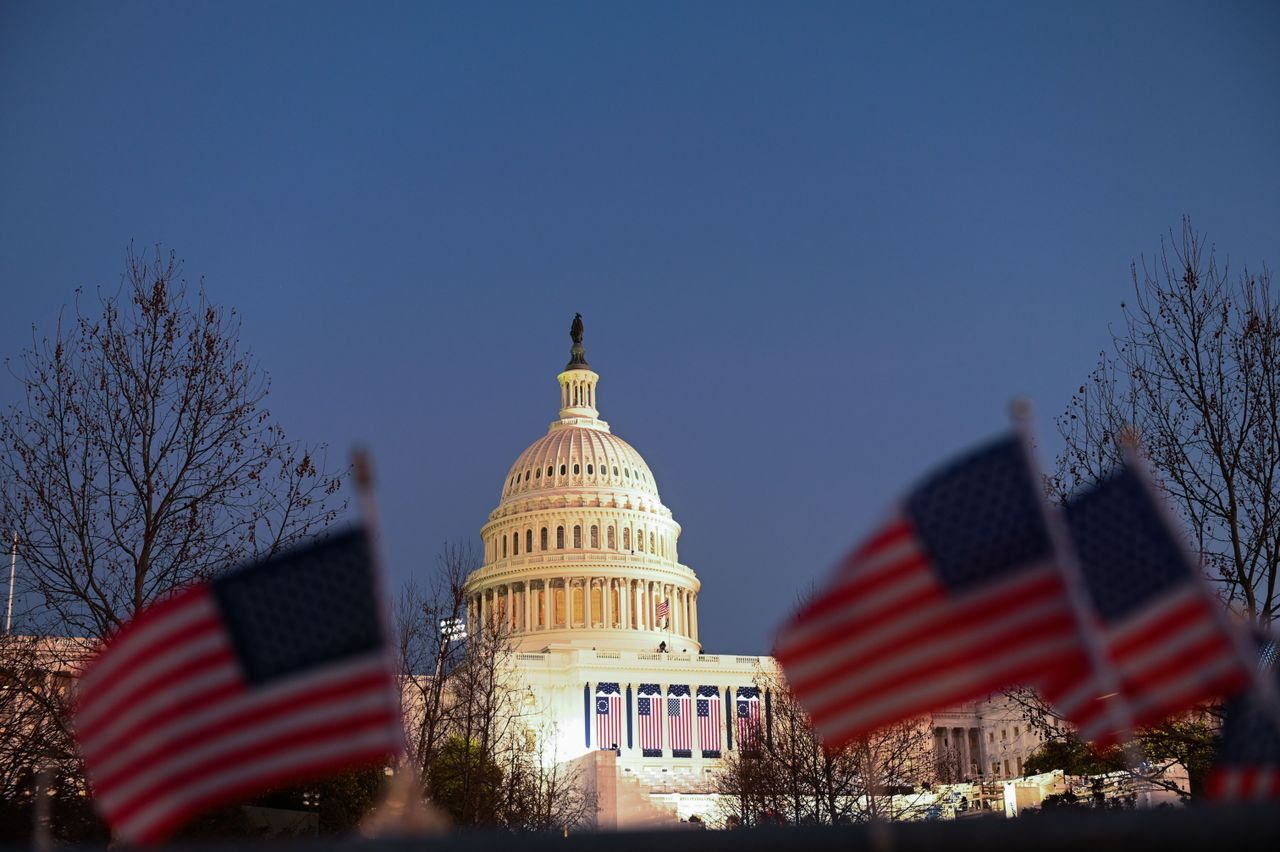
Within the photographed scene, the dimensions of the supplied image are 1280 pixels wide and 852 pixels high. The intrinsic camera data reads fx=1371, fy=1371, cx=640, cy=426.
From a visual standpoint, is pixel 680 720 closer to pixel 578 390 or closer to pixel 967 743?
pixel 967 743

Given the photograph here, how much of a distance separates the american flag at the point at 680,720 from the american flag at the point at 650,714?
94 cm

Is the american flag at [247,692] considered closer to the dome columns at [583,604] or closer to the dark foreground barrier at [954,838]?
the dark foreground barrier at [954,838]

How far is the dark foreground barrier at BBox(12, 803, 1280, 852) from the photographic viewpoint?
585 centimetres

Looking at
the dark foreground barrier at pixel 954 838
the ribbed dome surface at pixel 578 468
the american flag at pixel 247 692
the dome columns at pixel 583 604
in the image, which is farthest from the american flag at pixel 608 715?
the dark foreground barrier at pixel 954 838

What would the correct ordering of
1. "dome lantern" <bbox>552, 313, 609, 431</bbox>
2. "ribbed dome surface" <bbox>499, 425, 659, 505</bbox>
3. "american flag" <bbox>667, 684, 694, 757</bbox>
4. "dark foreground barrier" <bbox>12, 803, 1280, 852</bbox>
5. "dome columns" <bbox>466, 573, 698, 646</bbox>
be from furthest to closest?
"dome lantern" <bbox>552, 313, 609, 431</bbox> < "ribbed dome surface" <bbox>499, 425, 659, 505</bbox> < "dome columns" <bbox>466, 573, 698, 646</bbox> < "american flag" <bbox>667, 684, 694, 757</bbox> < "dark foreground barrier" <bbox>12, 803, 1280, 852</bbox>

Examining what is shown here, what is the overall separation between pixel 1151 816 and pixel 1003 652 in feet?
9.18

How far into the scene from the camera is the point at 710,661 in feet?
386

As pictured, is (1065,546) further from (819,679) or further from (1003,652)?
(819,679)

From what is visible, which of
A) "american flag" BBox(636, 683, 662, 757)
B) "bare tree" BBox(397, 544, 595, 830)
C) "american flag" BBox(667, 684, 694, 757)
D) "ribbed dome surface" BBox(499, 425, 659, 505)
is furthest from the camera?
"ribbed dome surface" BBox(499, 425, 659, 505)

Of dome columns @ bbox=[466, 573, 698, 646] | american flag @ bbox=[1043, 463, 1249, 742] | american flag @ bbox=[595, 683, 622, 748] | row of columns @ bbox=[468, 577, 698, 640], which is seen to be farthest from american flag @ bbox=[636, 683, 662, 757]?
american flag @ bbox=[1043, 463, 1249, 742]

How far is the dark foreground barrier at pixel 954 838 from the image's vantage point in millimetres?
5852

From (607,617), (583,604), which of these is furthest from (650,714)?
(583,604)

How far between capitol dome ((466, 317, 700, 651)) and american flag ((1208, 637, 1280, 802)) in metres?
117

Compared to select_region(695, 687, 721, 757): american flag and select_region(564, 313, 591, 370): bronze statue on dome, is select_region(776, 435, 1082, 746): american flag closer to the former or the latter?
select_region(695, 687, 721, 757): american flag
